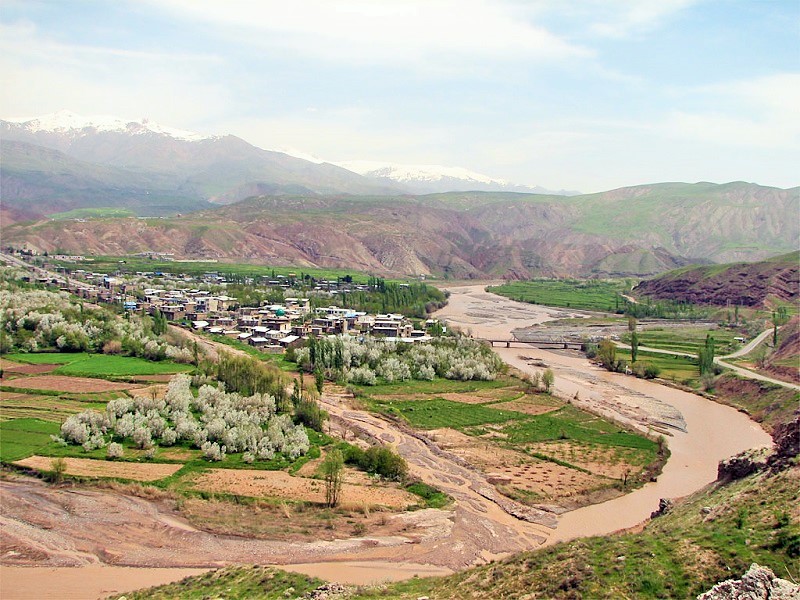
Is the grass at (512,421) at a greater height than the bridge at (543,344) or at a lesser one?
lesser

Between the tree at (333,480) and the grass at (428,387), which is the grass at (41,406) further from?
the grass at (428,387)

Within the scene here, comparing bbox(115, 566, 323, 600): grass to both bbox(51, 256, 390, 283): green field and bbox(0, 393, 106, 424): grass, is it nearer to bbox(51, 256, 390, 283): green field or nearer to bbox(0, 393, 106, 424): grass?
bbox(0, 393, 106, 424): grass

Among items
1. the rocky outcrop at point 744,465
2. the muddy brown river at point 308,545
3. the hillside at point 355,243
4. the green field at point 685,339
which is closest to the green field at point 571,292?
the hillside at point 355,243

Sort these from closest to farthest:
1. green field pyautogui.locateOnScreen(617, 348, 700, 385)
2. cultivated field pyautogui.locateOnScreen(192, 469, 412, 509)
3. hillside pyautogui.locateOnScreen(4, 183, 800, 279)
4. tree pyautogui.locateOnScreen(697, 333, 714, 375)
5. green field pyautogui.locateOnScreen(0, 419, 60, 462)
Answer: cultivated field pyautogui.locateOnScreen(192, 469, 412, 509)
green field pyautogui.locateOnScreen(0, 419, 60, 462)
tree pyautogui.locateOnScreen(697, 333, 714, 375)
green field pyautogui.locateOnScreen(617, 348, 700, 385)
hillside pyautogui.locateOnScreen(4, 183, 800, 279)

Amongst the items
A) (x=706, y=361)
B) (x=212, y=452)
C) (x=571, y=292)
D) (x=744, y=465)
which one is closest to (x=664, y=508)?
(x=744, y=465)

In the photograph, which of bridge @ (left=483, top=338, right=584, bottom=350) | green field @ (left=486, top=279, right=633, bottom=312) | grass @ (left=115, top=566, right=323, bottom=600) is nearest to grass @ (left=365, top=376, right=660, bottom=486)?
grass @ (left=115, top=566, right=323, bottom=600)

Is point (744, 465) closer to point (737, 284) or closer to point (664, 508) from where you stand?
point (664, 508)
